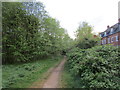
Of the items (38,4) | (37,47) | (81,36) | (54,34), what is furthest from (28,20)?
(81,36)

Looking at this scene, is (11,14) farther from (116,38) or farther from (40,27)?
(116,38)

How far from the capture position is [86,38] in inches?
522

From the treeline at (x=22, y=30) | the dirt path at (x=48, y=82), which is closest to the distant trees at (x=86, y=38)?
the treeline at (x=22, y=30)

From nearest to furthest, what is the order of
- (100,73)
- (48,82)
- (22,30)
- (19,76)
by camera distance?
(100,73), (48,82), (19,76), (22,30)

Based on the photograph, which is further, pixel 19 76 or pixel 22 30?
pixel 22 30

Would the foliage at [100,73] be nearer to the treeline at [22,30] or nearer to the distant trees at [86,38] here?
the treeline at [22,30]

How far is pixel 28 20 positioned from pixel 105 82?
10075 millimetres

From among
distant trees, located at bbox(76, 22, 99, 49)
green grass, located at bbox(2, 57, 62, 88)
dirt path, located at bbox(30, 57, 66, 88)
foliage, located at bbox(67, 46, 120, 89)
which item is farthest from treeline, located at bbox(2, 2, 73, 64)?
foliage, located at bbox(67, 46, 120, 89)

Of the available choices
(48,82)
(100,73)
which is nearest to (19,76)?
(48,82)

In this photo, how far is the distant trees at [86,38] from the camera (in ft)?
41.5

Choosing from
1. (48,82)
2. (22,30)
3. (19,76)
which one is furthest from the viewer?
(22,30)

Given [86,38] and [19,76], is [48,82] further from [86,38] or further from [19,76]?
[86,38]

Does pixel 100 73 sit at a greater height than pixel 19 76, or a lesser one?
greater

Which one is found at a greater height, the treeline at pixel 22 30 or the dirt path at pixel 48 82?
the treeline at pixel 22 30
